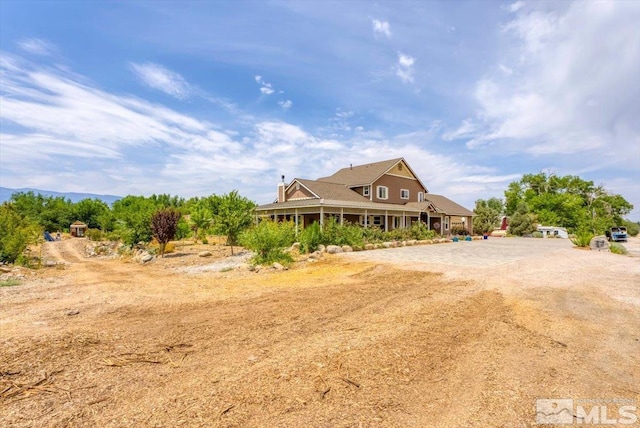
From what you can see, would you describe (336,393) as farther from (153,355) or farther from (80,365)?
(80,365)

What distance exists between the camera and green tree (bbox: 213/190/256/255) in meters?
19.4

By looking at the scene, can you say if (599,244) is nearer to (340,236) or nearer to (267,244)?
(340,236)

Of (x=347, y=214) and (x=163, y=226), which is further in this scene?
(x=347, y=214)

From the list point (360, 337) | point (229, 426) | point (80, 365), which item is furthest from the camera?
point (360, 337)

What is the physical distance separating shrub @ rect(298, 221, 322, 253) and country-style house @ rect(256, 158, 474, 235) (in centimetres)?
322

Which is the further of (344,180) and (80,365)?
(344,180)

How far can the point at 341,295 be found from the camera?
320 inches

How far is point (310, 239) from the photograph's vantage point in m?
18.7

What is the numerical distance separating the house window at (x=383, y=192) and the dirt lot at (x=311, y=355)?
2334 cm

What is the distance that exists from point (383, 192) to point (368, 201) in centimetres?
346

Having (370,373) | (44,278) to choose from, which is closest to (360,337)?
(370,373)

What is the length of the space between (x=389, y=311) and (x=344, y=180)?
2822 centimetres

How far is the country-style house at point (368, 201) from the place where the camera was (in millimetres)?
25545

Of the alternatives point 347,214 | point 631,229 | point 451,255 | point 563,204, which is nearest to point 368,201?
point 347,214
